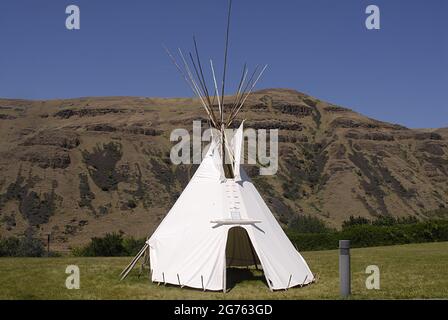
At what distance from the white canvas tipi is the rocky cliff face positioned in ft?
130

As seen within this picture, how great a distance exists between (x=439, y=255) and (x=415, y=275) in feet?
22.0

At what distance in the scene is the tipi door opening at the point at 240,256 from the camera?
17.3 m

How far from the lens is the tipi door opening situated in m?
17.3

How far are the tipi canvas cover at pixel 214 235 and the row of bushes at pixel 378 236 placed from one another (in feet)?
A: 58.3

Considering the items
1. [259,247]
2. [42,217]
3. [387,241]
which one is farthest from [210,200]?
[42,217]

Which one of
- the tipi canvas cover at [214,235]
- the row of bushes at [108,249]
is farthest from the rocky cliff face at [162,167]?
the tipi canvas cover at [214,235]

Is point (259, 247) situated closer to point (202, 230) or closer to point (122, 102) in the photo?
point (202, 230)

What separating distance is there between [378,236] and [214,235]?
21913mm

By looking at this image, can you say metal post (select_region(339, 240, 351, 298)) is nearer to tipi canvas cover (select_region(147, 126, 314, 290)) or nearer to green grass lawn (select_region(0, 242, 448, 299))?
green grass lawn (select_region(0, 242, 448, 299))

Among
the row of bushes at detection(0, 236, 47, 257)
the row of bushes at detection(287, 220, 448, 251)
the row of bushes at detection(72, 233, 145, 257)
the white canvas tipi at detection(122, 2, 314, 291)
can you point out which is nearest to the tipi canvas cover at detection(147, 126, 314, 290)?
the white canvas tipi at detection(122, 2, 314, 291)

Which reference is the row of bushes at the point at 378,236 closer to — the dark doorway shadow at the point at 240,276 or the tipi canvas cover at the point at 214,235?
the dark doorway shadow at the point at 240,276

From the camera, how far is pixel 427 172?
86688 mm

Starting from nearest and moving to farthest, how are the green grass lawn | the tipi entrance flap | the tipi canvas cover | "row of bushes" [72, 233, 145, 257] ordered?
the green grass lawn < the tipi canvas cover < the tipi entrance flap < "row of bushes" [72, 233, 145, 257]

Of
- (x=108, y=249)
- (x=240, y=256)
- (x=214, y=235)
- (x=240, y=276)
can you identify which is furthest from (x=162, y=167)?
(x=214, y=235)
